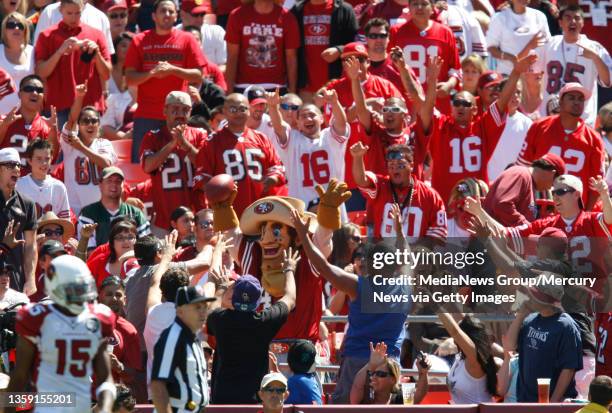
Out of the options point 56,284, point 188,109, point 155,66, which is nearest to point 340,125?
point 188,109

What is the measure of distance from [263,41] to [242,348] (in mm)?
6703

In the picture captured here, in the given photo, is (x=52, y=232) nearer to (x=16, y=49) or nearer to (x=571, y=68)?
(x=16, y=49)

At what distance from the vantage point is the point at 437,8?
16562 mm

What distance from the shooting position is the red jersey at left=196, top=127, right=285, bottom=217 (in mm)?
13547

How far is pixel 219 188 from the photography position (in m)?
12.3

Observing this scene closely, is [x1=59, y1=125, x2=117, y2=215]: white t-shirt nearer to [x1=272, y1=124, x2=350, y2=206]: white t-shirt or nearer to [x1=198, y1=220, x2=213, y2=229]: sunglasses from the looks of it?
[x1=272, y1=124, x2=350, y2=206]: white t-shirt

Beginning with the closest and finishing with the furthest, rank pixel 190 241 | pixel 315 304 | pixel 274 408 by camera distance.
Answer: pixel 274 408, pixel 315 304, pixel 190 241

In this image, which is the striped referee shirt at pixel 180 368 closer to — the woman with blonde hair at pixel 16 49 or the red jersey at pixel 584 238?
the red jersey at pixel 584 238

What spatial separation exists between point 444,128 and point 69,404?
6.63 m

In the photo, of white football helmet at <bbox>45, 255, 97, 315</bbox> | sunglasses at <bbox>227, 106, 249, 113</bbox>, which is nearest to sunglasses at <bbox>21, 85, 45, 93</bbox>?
sunglasses at <bbox>227, 106, 249, 113</bbox>

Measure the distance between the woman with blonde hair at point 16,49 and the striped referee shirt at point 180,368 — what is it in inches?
285

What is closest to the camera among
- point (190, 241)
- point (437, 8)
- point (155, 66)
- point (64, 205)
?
point (190, 241)

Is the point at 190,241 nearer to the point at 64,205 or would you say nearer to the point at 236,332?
the point at 64,205

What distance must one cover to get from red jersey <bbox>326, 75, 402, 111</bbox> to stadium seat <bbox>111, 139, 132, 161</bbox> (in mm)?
2166
